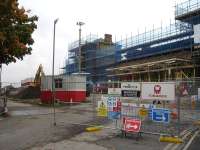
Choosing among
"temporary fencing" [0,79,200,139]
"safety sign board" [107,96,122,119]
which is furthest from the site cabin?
"safety sign board" [107,96,122,119]

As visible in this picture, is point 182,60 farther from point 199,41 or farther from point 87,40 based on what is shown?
point 87,40

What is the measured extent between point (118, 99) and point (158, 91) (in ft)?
7.05

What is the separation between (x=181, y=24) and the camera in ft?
191

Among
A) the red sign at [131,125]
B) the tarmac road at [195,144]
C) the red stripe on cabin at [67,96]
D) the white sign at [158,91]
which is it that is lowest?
the tarmac road at [195,144]

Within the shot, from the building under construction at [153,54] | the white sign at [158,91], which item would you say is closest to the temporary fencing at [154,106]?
the white sign at [158,91]

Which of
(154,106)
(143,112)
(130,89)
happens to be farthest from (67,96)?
(130,89)

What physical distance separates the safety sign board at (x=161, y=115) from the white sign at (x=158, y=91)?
0.54 meters

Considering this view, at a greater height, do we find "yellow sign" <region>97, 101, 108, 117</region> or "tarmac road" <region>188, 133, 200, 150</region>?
"yellow sign" <region>97, 101, 108, 117</region>

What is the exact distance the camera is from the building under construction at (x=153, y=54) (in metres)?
53.9

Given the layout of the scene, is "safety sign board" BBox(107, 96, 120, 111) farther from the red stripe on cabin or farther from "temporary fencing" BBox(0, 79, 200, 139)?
the red stripe on cabin

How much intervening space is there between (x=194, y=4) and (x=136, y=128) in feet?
151

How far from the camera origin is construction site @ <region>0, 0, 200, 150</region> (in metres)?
13.8

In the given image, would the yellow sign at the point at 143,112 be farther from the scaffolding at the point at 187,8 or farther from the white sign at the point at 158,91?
the scaffolding at the point at 187,8

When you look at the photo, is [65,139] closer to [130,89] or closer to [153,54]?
[130,89]
